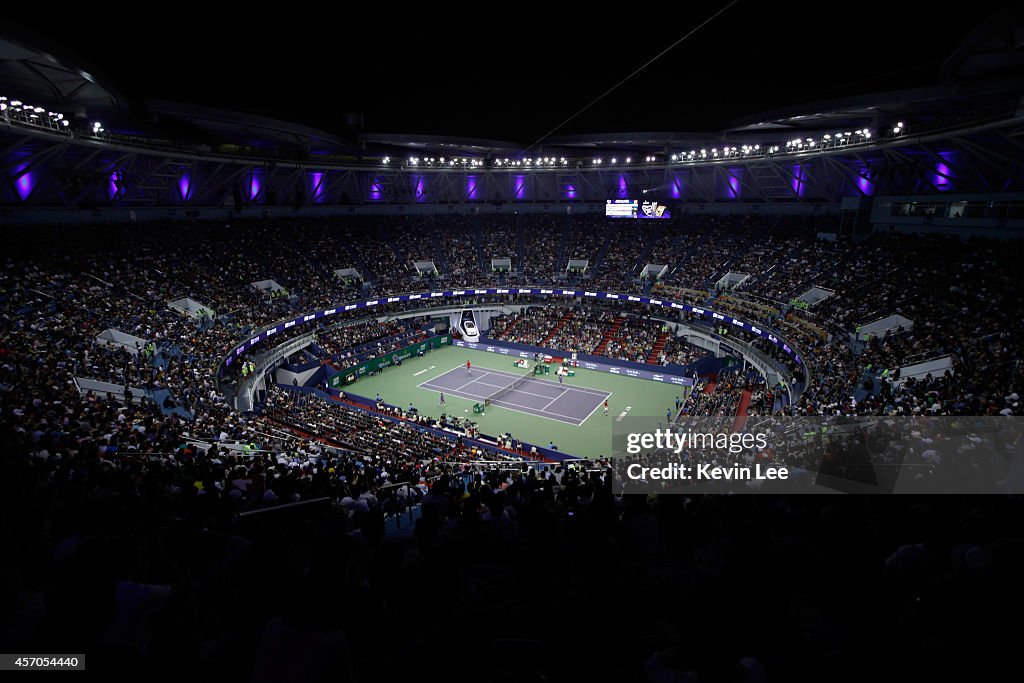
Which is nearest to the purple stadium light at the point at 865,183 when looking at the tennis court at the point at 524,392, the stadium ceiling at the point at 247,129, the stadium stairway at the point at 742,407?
the stadium stairway at the point at 742,407

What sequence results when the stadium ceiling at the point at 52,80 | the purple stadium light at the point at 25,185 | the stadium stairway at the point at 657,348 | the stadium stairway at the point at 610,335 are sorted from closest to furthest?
the stadium ceiling at the point at 52,80, the purple stadium light at the point at 25,185, the stadium stairway at the point at 657,348, the stadium stairway at the point at 610,335

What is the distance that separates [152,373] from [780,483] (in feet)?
89.9

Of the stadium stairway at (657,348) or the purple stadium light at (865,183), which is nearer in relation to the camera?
the stadium stairway at (657,348)

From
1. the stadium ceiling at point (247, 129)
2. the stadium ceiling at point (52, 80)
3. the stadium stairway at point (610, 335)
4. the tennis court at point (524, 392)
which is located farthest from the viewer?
the stadium stairway at point (610, 335)

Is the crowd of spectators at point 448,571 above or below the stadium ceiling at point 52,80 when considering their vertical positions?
below

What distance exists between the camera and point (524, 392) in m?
39.9

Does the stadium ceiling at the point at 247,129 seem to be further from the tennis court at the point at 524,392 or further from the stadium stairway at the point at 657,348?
the stadium stairway at the point at 657,348

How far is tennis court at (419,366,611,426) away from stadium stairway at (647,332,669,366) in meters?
6.42

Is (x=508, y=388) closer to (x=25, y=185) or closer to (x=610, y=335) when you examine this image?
(x=610, y=335)

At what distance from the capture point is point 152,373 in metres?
25.6

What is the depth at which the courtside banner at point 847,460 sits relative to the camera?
38.8ft

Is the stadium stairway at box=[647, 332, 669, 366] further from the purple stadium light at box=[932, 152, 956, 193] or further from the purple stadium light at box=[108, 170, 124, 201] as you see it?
the purple stadium light at box=[108, 170, 124, 201]

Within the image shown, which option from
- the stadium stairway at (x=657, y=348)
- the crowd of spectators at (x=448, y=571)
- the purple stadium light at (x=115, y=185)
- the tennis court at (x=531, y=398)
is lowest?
the tennis court at (x=531, y=398)

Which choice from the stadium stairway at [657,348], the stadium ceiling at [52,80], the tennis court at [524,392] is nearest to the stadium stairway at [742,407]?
the tennis court at [524,392]
